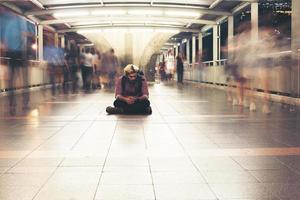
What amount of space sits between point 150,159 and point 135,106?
5776 mm

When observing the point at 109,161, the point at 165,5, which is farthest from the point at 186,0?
the point at 109,161

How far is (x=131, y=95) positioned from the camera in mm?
11844

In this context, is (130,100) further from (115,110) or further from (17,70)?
(17,70)

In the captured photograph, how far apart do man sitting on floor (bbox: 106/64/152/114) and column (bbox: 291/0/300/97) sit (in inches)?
194

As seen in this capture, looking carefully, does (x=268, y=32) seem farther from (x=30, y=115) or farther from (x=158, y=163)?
(x=158, y=163)

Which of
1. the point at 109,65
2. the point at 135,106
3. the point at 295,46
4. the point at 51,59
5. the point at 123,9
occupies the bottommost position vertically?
the point at 135,106

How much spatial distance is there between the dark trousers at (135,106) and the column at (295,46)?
5043mm

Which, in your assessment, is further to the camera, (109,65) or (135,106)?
(109,65)

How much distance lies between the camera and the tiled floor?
14.1 feet

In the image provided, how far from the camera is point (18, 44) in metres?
23.2

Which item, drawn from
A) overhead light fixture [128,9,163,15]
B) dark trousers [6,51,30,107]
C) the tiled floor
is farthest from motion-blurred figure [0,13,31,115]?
the tiled floor

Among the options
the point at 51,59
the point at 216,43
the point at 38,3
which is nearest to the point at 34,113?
the point at 38,3

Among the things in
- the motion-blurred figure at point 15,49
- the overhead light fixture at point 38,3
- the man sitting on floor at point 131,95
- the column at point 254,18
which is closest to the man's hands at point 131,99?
the man sitting on floor at point 131,95

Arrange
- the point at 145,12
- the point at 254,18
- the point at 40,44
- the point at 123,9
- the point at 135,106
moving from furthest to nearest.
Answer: the point at 40,44 → the point at 145,12 → the point at 123,9 → the point at 254,18 → the point at 135,106
